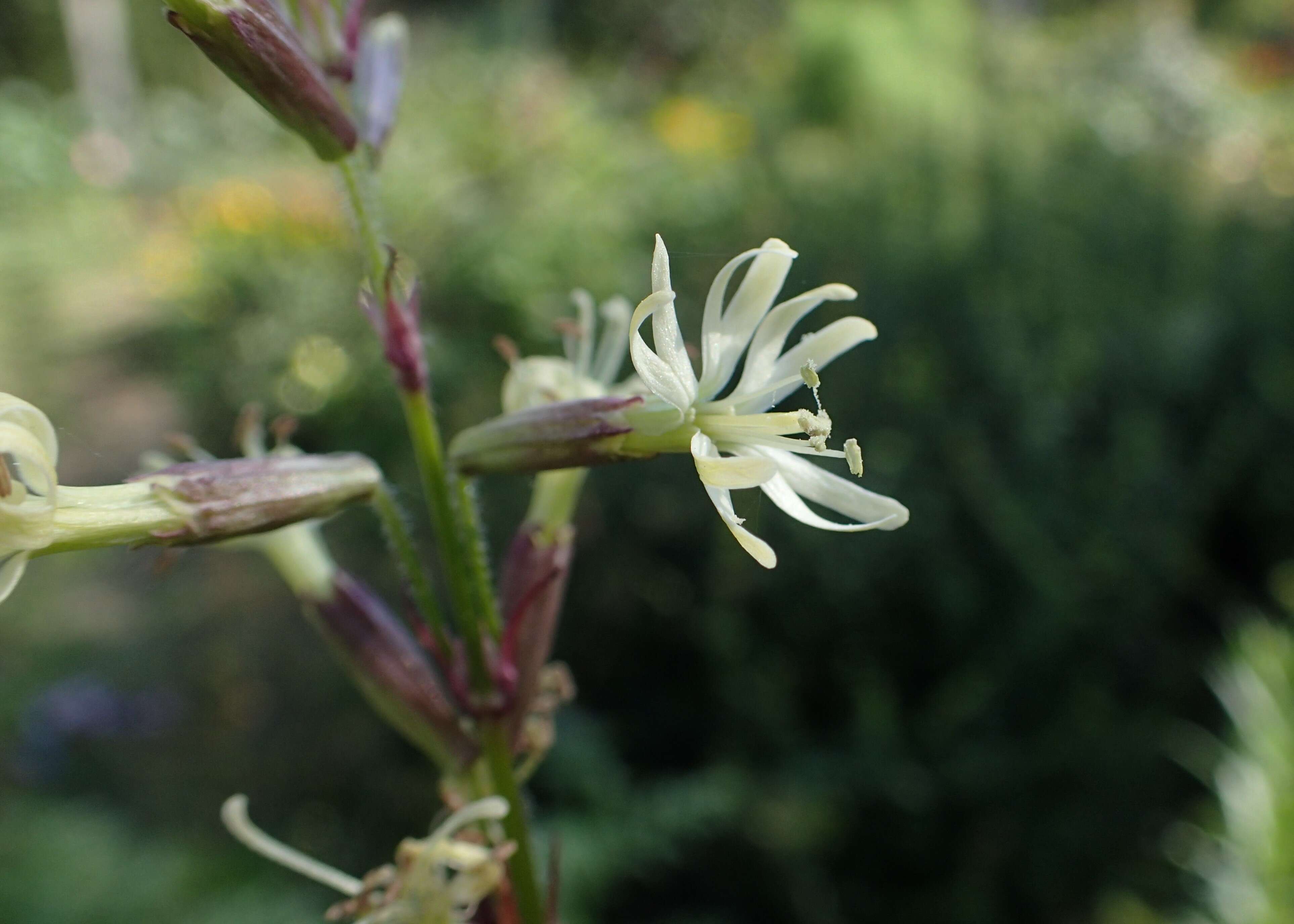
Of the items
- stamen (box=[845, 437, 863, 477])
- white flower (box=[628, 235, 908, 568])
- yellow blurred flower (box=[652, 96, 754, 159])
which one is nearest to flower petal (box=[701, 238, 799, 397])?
white flower (box=[628, 235, 908, 568])

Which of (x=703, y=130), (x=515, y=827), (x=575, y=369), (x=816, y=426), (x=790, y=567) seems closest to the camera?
(x=816, y=426)

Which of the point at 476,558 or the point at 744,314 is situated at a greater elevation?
the point at 744,314

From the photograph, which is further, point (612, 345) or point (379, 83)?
point (612, 345)

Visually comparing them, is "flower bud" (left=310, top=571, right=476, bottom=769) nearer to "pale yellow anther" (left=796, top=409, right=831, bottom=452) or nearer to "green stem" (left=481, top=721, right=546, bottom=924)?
"green stem" (left=481, top=721, right=546, bottom=924)

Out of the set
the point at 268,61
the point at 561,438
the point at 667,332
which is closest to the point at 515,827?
the point at 561,438

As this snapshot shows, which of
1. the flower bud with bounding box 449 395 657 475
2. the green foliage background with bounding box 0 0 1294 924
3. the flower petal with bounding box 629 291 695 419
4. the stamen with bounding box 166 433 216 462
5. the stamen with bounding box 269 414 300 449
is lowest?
the green foliage background with bounding box 0 0 1294 924

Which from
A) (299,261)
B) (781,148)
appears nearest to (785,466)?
(781,148)

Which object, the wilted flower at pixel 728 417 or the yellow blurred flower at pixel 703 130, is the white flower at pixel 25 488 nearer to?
the wilted flower at pixel 728 417

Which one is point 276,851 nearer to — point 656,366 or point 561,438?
point 561,438

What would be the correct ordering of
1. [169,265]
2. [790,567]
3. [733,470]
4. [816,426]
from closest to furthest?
1. [733,470]
2. [816,426]
3. [790,567]
4. [169,265]
